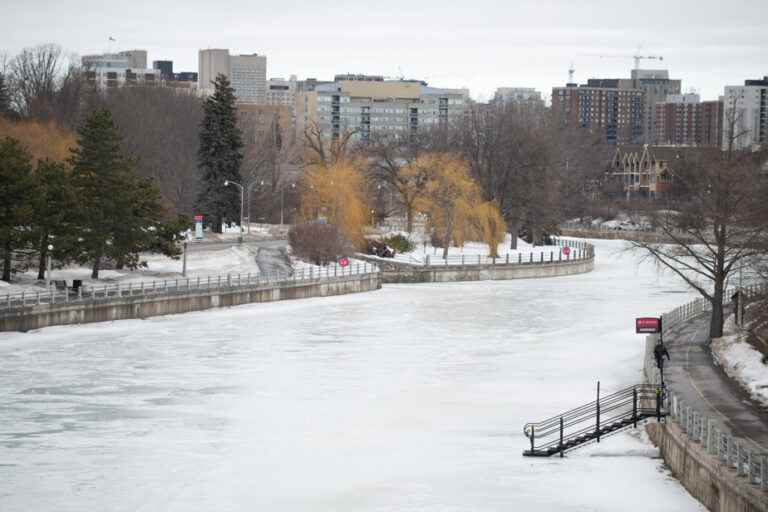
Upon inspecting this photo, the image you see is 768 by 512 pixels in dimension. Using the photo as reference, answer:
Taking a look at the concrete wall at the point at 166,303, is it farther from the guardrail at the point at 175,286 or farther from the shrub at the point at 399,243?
the shrub at the point at 399,243

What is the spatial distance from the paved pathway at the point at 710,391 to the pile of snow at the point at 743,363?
0.87 ft

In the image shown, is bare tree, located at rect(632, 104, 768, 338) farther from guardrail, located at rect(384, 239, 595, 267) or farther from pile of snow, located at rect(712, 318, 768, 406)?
guardrail, located at rect(384, 239, 595, 267)

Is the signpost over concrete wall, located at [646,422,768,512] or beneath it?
over

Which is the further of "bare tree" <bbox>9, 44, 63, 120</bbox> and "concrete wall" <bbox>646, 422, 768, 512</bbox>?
"bare tree" <bbox>9, 44, 63, 120</bbox>

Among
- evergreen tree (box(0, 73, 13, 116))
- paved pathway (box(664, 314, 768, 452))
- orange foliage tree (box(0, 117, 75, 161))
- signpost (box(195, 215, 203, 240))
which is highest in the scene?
evergreen tree (box(0, 73, 13, 116))

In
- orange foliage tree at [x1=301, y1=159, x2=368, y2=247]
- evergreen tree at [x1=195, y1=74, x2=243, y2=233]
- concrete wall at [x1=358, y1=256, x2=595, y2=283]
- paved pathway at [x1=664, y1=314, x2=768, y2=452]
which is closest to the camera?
paved pathway at [x1=664, y1=314, x2=768, y2=452]

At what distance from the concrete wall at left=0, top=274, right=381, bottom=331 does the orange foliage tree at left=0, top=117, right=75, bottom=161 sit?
2270cm

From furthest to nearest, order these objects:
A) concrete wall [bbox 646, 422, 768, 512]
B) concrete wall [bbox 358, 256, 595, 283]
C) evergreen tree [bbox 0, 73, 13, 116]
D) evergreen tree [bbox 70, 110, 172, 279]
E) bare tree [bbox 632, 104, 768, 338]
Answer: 1. evergreen tree [bbox 0, 73, 13, 116]
2. concrete wall [bbox 358, 256, 595, 283]
3. evergreen tree [bbox 70, 110, 172, 279]
4. bare tree [bbox 632, 104, 768, 338]
5. concrete wall [bbox 646, 422, 768, 512]

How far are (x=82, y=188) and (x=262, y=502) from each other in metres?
42.5

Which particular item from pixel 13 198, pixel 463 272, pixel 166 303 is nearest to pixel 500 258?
pixel 463 272

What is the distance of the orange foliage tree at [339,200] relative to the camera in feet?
317

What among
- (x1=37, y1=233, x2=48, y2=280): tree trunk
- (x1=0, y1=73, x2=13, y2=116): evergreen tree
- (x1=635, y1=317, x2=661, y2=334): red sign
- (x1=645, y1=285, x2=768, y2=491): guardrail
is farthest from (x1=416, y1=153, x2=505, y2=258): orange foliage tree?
(x1=645, y1=285, x2=768, y2=491): guardrail

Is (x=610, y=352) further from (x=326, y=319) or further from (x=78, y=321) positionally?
(x=78, y=321)

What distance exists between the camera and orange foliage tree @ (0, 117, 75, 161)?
9162 cm
